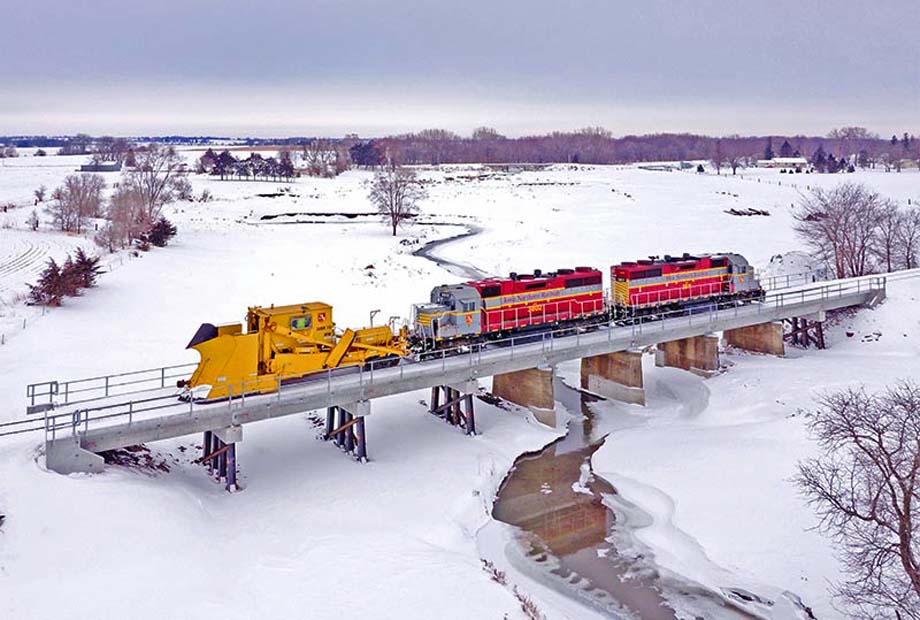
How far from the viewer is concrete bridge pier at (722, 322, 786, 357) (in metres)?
37.0

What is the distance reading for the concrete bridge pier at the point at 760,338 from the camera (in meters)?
37.0

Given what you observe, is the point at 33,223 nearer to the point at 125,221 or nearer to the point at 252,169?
the point at 125,221

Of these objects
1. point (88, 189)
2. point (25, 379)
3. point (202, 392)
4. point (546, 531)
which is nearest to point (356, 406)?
point (202, 392)

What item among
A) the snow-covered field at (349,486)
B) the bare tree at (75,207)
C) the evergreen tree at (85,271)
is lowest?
the snow-covered field at (349,486)

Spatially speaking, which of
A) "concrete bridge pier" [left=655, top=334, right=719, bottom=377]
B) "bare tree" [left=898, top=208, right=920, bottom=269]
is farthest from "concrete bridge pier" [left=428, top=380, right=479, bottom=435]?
"bare tree" [left=898, top=208, right=920, bottom=269]

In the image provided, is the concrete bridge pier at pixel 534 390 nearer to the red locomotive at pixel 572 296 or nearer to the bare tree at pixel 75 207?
the red locomotive at pixel 572 296

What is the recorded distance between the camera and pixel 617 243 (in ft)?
220

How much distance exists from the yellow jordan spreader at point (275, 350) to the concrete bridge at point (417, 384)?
0.48 metres

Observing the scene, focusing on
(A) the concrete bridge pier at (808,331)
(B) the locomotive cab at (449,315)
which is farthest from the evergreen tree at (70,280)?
(A) the concrete bridge pier at (808,331)

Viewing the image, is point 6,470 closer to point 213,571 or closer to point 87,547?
point 87,547

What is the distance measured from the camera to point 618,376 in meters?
31.9

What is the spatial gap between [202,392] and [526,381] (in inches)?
510

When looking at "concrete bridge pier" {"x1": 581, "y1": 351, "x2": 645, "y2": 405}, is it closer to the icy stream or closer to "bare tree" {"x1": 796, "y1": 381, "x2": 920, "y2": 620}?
the icy stream

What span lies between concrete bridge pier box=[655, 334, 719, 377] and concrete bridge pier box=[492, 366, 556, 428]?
883 cm
